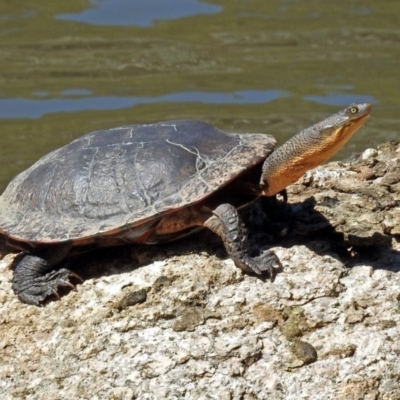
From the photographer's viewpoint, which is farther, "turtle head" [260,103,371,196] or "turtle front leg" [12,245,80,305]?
"turtle front leg" [12,245,80,305]

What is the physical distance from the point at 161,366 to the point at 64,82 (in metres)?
6.29

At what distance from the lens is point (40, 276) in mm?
4328

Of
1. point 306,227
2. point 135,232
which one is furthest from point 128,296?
point 306,227

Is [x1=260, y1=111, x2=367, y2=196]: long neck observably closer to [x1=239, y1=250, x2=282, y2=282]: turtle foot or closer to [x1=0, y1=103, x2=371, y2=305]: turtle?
[x1=0, y1=103, x2=371, y2=305]: turtle

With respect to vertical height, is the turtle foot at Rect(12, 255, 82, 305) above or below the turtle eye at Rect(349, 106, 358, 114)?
below

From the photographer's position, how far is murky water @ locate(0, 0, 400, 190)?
29.0 feet

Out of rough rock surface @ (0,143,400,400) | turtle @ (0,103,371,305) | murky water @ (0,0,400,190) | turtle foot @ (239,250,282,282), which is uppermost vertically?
turtle @ (0,103,371,305)

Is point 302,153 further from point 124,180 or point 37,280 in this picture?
point 37,280

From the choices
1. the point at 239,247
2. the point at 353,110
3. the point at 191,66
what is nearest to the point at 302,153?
the point at 353,110

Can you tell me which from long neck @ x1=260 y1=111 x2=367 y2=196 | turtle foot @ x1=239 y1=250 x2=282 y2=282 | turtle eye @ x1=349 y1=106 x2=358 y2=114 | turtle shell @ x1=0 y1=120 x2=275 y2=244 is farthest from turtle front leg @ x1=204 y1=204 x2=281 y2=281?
turtle eye @ x1=349 y1=106 x2=358 y2=114

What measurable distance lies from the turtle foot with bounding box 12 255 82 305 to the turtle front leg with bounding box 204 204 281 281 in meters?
0.69

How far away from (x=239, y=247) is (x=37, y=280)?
0.92m

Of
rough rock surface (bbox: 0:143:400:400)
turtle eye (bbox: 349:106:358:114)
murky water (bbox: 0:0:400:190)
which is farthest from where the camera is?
murky water (bbox: 0:0:400:190)

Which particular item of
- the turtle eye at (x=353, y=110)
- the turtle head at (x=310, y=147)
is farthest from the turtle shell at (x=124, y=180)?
the turtle eye at (x=353, y=110)
